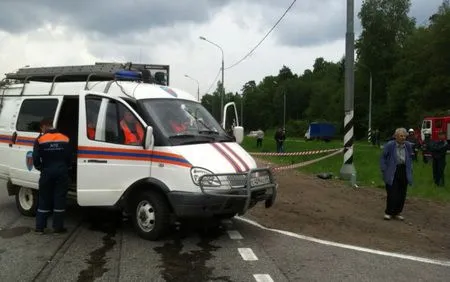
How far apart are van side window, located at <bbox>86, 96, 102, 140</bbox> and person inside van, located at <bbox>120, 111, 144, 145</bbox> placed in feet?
1.54

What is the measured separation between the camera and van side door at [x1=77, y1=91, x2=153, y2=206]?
8.22m

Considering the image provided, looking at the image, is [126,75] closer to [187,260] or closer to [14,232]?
[14,232]

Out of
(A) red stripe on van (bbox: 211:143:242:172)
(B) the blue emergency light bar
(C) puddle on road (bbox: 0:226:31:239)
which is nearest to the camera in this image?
(A) red stripe on van (bbox: 211:143:242:172)

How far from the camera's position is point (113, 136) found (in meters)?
8.45

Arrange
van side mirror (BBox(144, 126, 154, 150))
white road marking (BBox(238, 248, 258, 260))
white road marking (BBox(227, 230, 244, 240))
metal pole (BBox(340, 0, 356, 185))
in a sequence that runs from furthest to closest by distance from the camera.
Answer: metal pole (BBox(340, 0, 356, 185)) < white road marking (BBox(227, 230, 244, 240)) < van side mirror (BBox(144, 126, 154, 150)) < white road marking (BBox(238, 248, 258, 260))

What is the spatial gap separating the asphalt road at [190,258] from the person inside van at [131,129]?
140 centimetres

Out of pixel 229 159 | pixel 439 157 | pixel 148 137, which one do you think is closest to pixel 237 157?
pixel 229 159

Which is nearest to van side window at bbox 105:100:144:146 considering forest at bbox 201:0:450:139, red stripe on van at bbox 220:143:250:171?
red stripe on van at bbox 220:143:250:171

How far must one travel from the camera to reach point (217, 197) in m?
7.62

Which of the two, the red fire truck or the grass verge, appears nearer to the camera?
the grass verge

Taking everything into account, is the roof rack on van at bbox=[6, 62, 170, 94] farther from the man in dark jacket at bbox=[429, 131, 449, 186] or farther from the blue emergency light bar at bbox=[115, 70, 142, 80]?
the man in dark jacket at bbox=[429, 131, 449, 186]

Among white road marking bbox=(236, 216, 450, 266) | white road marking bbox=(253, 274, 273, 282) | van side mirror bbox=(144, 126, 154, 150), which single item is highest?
van side mirror bbox=(144, 126, 154, 150)

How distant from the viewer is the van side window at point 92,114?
8586mm

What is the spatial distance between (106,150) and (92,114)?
636 mm
